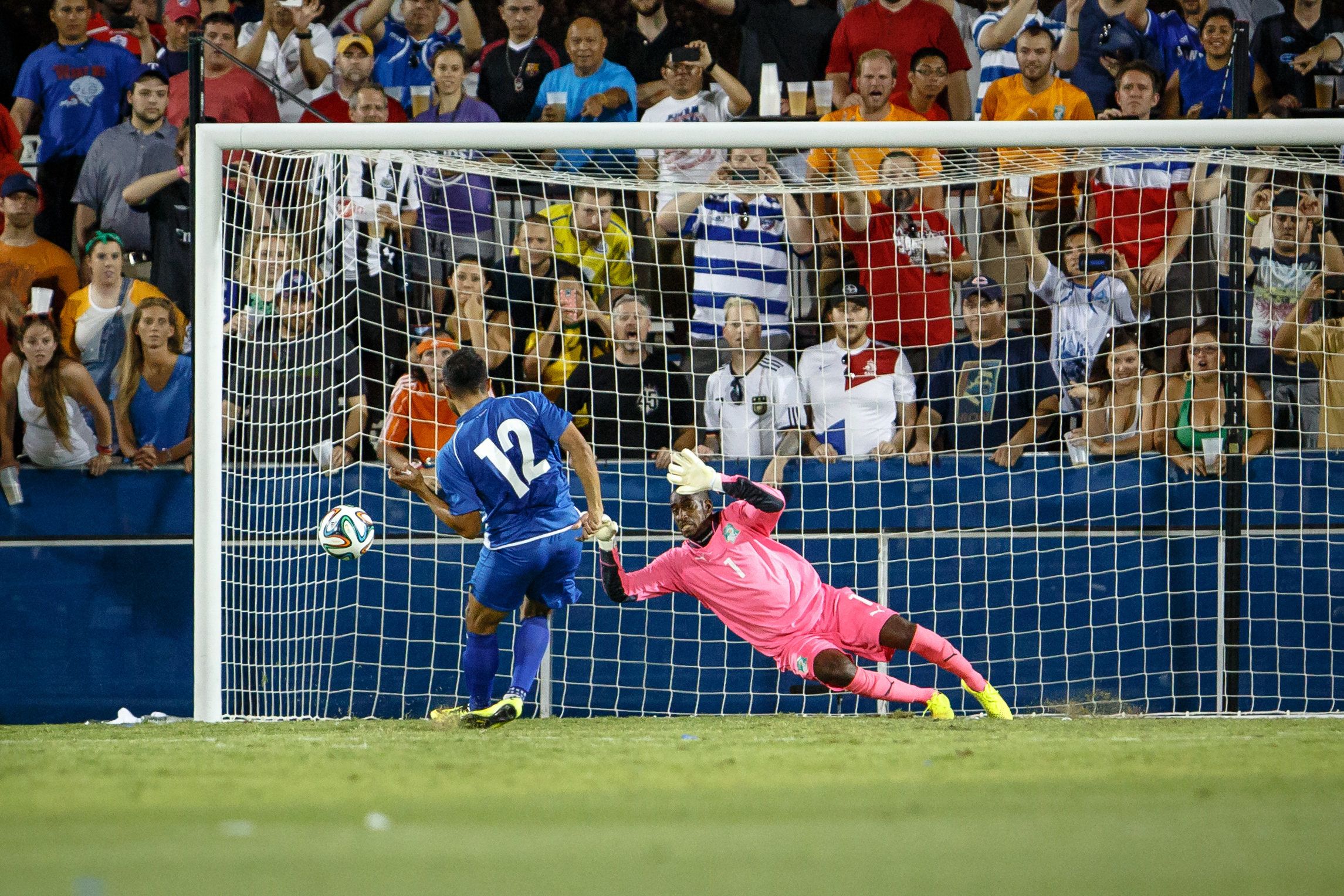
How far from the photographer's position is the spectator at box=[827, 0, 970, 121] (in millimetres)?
8617

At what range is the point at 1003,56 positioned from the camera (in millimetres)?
8648

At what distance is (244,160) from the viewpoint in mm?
7902

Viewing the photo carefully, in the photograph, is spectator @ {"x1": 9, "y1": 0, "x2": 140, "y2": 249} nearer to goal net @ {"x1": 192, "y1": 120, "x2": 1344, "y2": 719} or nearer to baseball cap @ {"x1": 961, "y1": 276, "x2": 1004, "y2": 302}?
goal net @ {"x1": 192, "y1": 120, "x2": 1344, "y2": 719}

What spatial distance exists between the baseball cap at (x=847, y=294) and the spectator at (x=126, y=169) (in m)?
4.22

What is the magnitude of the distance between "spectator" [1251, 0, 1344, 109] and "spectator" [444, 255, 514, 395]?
511cm

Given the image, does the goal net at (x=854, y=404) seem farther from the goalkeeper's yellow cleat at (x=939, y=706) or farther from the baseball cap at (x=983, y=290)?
the goalkeeper's yellow cleat at (x=939, y=706)

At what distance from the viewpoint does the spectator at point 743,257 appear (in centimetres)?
800

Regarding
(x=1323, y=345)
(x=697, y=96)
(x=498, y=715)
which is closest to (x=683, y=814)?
(x=498, y=715)

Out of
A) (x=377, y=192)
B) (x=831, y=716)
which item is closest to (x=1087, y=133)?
(x=831, y=716)

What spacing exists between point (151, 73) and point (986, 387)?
5.60 metres

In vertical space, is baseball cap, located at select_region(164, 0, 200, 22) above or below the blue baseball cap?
above

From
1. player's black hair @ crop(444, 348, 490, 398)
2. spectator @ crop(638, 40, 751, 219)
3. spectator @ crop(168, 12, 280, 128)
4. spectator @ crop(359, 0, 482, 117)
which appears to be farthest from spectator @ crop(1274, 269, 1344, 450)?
spectator @ crop(168, 12, 280, 128)

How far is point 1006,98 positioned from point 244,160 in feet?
15.6

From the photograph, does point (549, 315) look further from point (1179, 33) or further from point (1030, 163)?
point (1179, 33)
